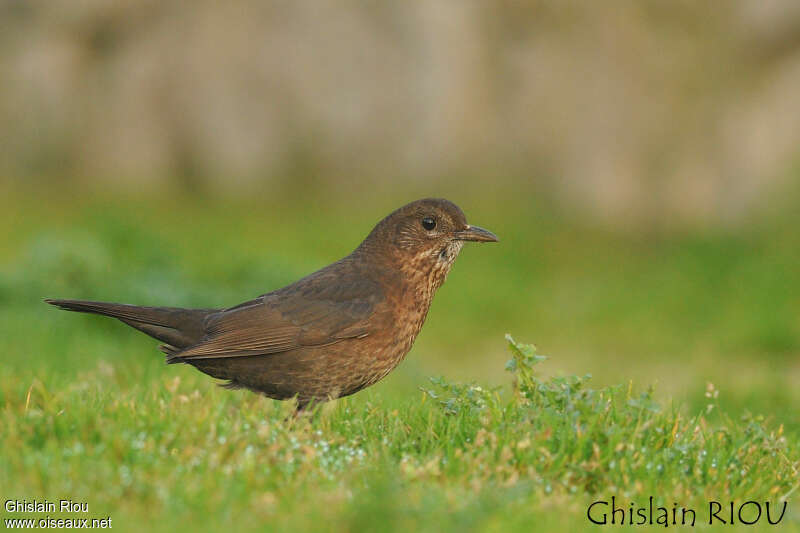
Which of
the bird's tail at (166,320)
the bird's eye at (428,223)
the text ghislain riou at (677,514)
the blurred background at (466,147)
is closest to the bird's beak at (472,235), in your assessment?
the bird's eye at (428,223)

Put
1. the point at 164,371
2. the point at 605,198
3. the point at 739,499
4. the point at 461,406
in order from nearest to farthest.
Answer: the point at 739,499 < the point at 461,406 < the point at 164,371 < the point at 605,198

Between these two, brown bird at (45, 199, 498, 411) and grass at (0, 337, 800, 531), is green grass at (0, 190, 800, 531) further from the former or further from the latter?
brown bird at (45, 199, 498, 411)

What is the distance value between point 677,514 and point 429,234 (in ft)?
7.19

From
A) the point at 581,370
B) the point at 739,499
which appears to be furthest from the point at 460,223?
the point at 581,370

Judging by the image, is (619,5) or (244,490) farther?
(619,5)

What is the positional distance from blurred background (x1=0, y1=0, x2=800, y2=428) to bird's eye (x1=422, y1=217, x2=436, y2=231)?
14.7 ft

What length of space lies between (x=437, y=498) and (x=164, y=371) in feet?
12.5

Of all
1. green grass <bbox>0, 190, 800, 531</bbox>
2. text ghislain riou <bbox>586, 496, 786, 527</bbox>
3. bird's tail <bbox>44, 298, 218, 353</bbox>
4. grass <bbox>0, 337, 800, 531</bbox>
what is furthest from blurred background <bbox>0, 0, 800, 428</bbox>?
text ghislain riou <bbox>586, 496, 786, 527</bbox>

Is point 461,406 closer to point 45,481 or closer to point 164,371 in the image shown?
point 45,481

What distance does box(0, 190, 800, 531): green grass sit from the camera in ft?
12.7

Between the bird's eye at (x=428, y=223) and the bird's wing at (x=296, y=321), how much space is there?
48cm

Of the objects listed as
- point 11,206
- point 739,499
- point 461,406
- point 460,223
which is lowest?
point 739,499

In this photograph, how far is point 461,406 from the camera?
4.87 m

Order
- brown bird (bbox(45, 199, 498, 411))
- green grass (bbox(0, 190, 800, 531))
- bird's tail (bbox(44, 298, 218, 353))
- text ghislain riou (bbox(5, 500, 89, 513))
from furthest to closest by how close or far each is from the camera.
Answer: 1. bird's tail (bbox(44, 298, 218, 353))
2. brown bird (bbox(45, 199, 498, 411))
3. green grass (bbox(0, 190, 800, 531))
4. text ghislain riou (bbox(5, 500, 89, 513))
